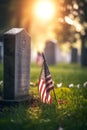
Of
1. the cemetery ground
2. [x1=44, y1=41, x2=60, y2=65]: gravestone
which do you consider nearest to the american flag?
the cemetery ground

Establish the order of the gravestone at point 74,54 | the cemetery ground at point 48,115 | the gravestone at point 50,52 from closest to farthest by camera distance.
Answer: the cemetery ground at point 48,115 < the gravestone at point 50,52 < the gravestone at point 74,54

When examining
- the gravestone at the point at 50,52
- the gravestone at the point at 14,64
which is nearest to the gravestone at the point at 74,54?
the gravestone at the point at 50,52

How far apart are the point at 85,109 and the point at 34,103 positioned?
1537 millimetres

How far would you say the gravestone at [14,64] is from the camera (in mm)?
10945

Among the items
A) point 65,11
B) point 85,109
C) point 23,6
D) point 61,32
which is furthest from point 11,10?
point 85,109

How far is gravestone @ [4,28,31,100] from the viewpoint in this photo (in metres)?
10.9


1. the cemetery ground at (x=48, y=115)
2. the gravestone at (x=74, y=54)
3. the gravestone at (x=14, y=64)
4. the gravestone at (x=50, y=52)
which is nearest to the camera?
the cemetery ground at (x=48, y=115)

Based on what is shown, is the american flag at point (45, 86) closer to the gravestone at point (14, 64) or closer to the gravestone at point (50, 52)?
the gravestone at point (14, 64)

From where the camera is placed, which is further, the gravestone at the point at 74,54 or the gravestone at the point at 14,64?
the gravestone at the point at 74,54

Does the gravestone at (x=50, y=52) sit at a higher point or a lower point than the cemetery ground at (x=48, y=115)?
higher

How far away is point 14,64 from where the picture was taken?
35.8 ft

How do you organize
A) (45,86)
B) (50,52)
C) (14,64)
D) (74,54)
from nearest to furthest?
(14,64) → (45,86) → (50,52) → (74,54)

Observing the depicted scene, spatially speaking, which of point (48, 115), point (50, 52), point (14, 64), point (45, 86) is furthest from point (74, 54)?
point (48, 115)

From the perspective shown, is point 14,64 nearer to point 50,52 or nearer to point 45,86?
point 45,86
